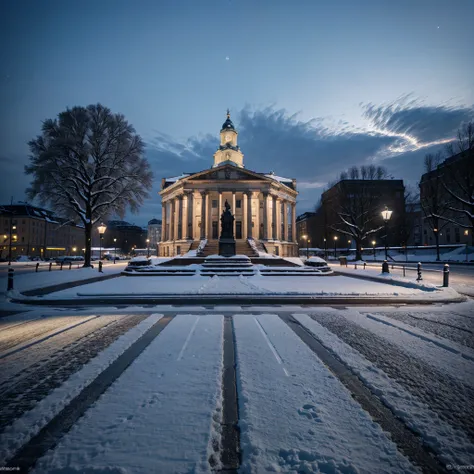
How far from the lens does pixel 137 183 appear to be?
82.9ft

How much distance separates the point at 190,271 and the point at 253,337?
50.5ft

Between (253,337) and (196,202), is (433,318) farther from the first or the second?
(196,202)

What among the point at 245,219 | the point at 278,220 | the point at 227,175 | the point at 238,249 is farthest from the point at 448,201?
the point at 227,175

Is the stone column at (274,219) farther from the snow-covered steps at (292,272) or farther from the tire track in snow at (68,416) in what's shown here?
the tire track in snow at (68,416)

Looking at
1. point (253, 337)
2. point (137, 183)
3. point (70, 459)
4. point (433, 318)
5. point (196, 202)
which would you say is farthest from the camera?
point (196, 202)

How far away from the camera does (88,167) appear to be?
2320 cm

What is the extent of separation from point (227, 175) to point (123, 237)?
293ft

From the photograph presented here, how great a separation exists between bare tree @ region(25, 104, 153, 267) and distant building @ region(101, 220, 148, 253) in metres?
87.5

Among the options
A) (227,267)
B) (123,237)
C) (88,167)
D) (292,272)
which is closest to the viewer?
(292,272)

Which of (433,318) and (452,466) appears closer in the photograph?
(452,466)

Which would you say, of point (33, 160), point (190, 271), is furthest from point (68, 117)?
point (190, 271)

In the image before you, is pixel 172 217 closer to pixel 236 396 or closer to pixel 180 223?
pixel 180 223

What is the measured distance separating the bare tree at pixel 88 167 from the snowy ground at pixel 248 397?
2093cm

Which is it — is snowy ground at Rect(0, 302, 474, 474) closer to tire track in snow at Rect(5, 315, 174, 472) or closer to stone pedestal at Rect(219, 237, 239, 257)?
tire track in snow at Rect(5, 315, 174, 472)
